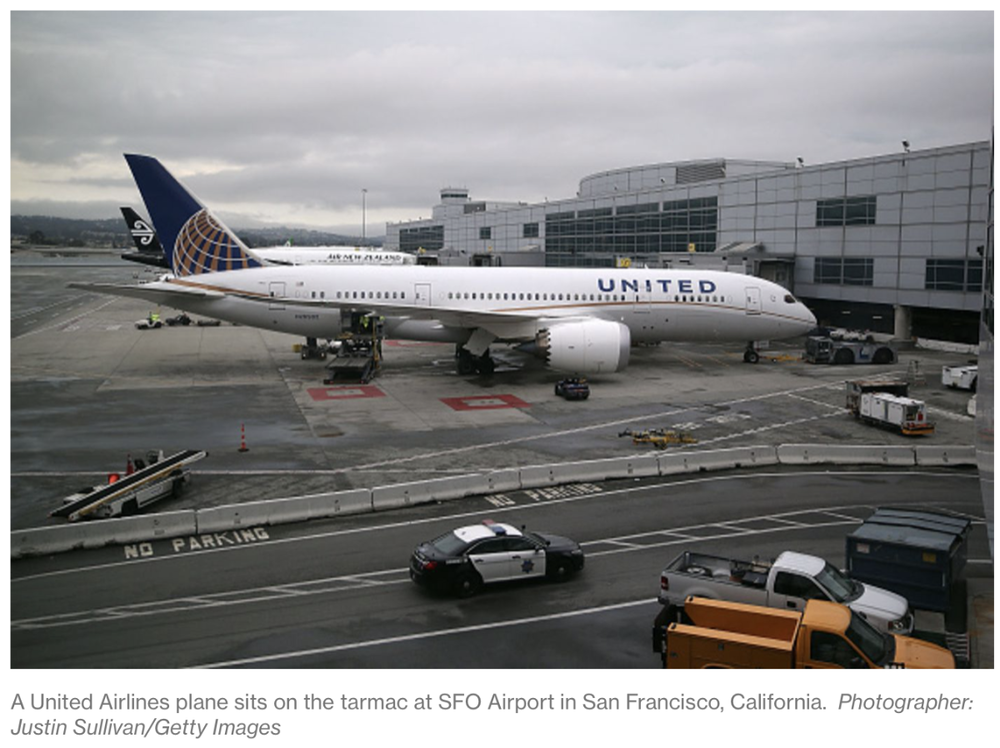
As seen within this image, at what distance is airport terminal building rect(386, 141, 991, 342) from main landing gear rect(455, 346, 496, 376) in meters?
24.5

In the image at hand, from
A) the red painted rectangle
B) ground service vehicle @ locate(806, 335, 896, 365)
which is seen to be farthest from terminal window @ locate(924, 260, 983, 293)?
the red painted rectangle

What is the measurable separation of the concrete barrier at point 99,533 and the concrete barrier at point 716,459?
14969mm

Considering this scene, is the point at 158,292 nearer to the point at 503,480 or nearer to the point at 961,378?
the point at 503,480

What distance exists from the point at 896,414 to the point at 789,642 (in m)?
22.4

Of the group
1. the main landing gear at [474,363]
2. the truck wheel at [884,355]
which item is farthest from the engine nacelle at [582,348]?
the truck wheel at [884,355]

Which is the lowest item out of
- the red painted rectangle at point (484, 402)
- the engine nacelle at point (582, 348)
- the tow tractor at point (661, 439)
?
the tow tractor at point (661, 439)

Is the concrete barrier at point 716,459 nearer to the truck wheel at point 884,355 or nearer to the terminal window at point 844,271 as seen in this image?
the truck wheel at point 884,355

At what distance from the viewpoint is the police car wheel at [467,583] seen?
17188 mm

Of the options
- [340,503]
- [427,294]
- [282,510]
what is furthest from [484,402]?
[282,510]

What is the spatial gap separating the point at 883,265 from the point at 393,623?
5055 cm

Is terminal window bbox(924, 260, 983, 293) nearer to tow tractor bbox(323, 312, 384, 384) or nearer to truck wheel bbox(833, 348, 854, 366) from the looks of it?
truck wheel bbox(833, 348, 854, 366)

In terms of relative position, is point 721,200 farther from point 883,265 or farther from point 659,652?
point 659,652

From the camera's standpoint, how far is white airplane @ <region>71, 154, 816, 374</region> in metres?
43.8

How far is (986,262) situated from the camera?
17984 mm
